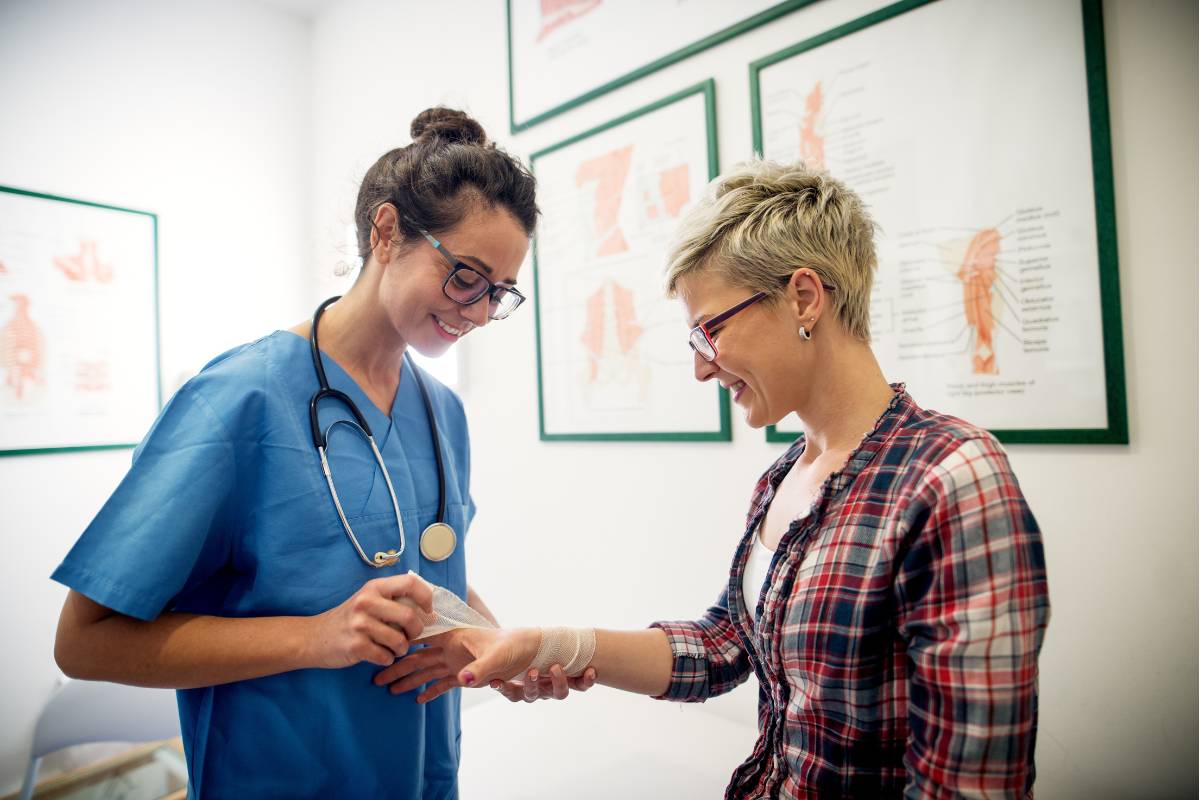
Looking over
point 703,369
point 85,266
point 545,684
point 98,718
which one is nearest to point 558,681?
point 545,684

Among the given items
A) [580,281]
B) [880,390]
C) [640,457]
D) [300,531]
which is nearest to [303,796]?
[300,531]

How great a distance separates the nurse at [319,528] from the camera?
876 millimetres

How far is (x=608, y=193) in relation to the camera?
6.26 feet

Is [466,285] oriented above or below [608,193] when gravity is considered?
below

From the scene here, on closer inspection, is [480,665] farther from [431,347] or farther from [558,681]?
[431,347]

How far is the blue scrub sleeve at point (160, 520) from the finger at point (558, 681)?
548mm

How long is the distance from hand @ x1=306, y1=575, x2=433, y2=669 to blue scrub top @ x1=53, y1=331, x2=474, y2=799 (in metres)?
0.08

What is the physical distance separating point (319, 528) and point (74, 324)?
207 cm

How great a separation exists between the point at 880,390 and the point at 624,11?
143cm

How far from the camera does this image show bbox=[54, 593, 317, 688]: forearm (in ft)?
2.86

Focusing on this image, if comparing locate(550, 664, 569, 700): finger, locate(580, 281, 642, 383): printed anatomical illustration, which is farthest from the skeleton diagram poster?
locate(550, 664, 569, 700): finger

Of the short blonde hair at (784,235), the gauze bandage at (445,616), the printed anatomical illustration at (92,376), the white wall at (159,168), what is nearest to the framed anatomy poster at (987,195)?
the short blonde hair at (784,235)

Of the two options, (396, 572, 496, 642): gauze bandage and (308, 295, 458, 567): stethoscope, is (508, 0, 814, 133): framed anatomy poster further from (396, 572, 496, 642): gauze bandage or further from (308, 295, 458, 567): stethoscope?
(396, 572, 496, 642): gauze bandage

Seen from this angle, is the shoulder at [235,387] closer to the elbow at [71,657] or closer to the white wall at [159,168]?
the elbow at [71,657]
